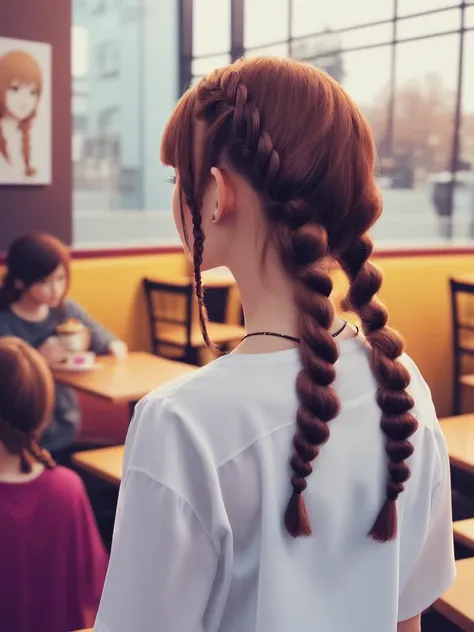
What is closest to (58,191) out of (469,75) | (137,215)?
(469,75)

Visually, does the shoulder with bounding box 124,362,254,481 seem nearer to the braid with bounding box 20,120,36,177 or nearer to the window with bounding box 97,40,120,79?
the braid with bounding box 20,120,36,177

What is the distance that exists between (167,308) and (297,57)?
4292mm

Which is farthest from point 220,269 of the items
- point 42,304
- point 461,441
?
point 461,441

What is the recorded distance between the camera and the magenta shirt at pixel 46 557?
2021 millimetres

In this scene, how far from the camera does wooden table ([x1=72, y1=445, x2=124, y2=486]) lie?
275 centimetres

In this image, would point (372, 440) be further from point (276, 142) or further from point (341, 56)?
point (341, 56)

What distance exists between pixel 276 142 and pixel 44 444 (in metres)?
2.72

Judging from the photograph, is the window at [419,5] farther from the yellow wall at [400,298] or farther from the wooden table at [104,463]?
the wooden table at [104,463]

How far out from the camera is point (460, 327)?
515 cm

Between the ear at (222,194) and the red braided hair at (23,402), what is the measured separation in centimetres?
142

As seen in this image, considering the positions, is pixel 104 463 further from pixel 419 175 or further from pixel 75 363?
pixel 419 175

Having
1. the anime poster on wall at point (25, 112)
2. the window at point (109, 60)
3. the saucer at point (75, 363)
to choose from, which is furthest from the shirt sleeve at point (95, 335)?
the window at point (109, 60)

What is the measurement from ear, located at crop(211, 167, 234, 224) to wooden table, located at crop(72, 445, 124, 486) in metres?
2.02

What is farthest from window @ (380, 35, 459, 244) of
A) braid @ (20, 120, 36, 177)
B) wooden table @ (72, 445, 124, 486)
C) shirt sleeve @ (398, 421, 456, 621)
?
shirt sleeve @ (398, 421, 456, 621)
